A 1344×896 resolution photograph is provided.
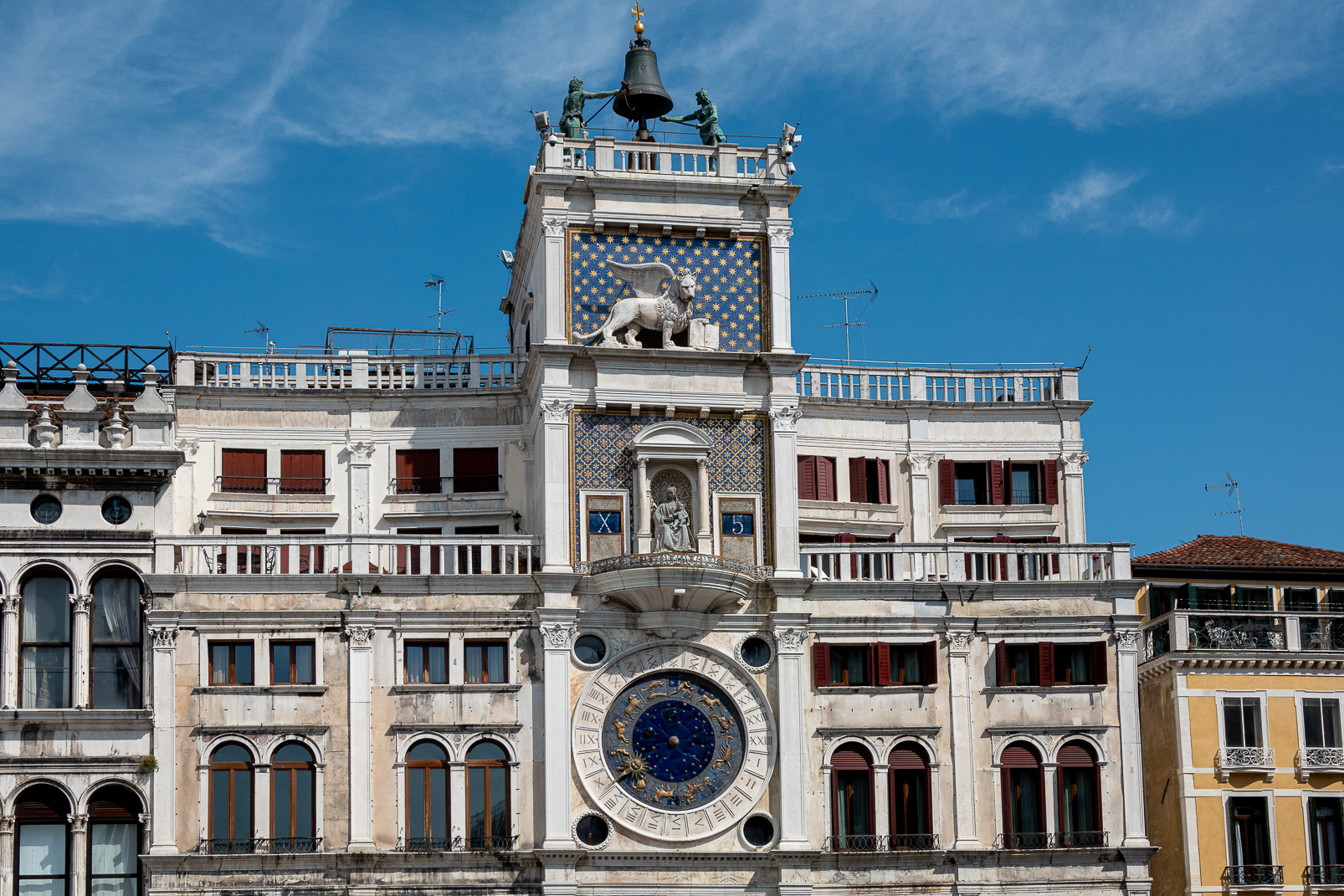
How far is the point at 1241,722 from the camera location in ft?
200

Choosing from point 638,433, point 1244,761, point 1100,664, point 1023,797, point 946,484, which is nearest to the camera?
point 1023,797

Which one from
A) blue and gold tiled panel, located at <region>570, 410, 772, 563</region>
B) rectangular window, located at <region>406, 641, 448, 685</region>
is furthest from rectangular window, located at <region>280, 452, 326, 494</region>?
blue and gold tiled panel, located at <region>570, 410, 772, 563</region>

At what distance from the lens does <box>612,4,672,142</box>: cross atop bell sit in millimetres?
63875

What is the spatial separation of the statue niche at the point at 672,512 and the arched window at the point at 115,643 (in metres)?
13.4

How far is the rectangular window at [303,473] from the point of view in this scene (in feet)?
201

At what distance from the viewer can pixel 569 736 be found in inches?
2208

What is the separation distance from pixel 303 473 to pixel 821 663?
1537cm

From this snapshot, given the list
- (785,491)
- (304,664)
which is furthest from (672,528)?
(304,664)

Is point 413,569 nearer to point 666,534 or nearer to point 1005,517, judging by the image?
point 666,534

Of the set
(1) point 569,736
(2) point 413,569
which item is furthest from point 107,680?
(1) point 569,736

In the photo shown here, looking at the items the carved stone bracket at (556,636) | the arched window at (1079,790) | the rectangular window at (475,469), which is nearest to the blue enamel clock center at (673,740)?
the carved stone bracket at (556,636)

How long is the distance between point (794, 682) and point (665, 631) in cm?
358

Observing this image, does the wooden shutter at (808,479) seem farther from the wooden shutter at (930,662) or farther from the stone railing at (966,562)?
the wooden shutter at (930,662)

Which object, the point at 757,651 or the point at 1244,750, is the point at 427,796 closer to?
the point at 757,651
